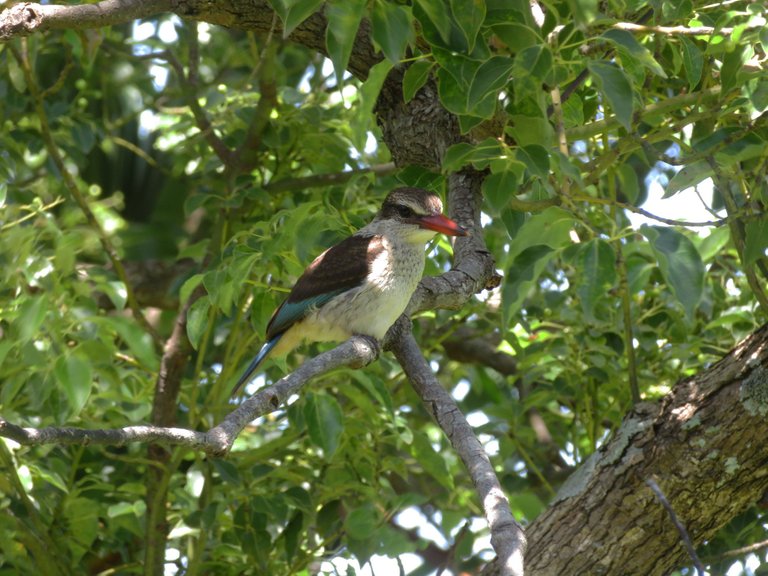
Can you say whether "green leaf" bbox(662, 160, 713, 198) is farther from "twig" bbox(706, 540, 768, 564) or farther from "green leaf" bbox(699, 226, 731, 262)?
"twig" bbox(706, 540, 768, 564)

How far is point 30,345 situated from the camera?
275cm

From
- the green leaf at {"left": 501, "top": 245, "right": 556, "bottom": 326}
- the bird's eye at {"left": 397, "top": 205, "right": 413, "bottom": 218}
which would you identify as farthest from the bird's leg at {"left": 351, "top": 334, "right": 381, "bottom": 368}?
the green leaf at {"left": 501, "top": 245, "right": 556, "bottom": 326}

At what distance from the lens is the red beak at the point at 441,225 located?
2.86m

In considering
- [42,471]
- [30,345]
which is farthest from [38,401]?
[42,471]

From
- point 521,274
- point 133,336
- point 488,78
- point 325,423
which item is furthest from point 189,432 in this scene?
point 325,423

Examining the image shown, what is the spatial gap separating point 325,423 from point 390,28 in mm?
1216

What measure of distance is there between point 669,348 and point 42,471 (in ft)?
6.40

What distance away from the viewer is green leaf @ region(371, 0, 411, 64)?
198cm

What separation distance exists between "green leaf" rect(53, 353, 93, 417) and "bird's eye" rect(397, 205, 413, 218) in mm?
1086

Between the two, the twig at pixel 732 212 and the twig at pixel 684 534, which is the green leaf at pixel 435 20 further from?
the twig at pixel 684 534

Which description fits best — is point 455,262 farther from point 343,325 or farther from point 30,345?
point 30,345

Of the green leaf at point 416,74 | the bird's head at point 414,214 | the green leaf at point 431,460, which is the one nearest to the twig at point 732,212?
the green leaf at point 416,74

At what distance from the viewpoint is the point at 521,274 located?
2109 mm

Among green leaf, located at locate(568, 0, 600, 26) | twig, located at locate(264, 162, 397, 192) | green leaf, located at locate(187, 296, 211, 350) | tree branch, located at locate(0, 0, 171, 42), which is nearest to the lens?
green leaf, located at locate(568, 0, 600, 26)
